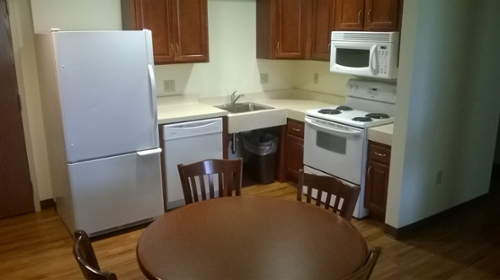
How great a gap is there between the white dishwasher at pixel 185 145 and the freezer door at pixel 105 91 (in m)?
0.29

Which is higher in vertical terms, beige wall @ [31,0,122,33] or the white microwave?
beige wall @ [31,0,122,33]

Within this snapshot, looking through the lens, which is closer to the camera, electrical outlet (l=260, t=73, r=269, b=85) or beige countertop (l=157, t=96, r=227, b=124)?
beige countertop (l=157, t=96, r=227, b=124)

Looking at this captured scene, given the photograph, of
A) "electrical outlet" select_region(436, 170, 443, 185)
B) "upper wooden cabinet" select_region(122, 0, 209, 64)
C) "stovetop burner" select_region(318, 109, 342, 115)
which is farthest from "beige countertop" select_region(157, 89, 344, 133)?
"electrical outlet" select_region(436, 170, 443, 185)

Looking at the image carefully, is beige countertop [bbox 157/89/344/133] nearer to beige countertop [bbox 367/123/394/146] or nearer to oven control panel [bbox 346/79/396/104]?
oven control panel [bbox 346/79/396/104]

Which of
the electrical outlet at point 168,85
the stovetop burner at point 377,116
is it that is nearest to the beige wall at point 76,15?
the electrical outlet at point 168,85

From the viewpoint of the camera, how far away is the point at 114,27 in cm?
366

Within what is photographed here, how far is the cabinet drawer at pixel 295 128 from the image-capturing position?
161 inches

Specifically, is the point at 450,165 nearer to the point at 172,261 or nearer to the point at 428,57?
the point at 428,57

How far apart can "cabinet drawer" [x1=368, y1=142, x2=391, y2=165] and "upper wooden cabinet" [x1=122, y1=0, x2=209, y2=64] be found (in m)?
1.65

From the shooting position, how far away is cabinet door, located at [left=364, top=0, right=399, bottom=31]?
327 centimetres

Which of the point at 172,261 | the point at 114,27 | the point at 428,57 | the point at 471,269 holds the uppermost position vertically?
the point at 114,27

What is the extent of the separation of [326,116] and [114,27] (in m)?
1.95

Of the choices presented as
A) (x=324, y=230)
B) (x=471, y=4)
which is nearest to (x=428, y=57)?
(x=471, y=4)

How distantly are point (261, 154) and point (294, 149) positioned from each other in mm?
336
